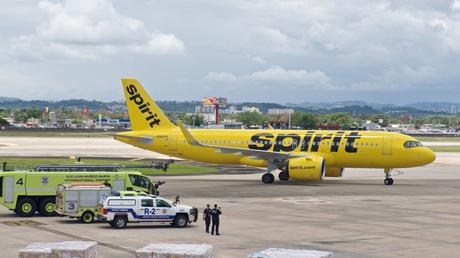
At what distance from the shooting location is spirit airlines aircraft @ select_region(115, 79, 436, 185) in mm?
62375

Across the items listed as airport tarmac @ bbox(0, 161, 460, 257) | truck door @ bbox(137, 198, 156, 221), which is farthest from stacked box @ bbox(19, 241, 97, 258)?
truck door @ bbox(137, 198, 156, 221)

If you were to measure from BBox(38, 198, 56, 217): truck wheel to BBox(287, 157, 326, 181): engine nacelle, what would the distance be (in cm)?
2400

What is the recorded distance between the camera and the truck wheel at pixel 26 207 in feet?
134

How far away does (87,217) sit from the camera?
38.9 meters

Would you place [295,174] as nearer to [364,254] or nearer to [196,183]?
[196,183]

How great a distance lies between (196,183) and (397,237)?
27.3 metres

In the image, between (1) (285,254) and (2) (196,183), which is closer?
(1) (285,254)

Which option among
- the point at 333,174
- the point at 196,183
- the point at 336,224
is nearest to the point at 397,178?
the point at 333,174

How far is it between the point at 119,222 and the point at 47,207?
21.9 feet

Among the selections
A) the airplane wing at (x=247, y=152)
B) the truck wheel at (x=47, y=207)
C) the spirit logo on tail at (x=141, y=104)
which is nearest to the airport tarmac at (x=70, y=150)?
the spirit logo on tail at (x=141, y=104)

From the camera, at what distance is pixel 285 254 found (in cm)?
1783

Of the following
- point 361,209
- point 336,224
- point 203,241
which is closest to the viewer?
point 203,241

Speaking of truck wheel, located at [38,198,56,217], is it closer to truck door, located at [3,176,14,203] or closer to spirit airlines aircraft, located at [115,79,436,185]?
truck door, located at [3,176,14,203]

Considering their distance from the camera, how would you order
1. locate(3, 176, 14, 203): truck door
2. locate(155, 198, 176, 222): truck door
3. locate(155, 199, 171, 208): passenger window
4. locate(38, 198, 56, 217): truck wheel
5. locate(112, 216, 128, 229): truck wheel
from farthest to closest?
locate(38, 198, 56, 217): truck wheel
locate(3, 176, 14, 203): truck door
locate(155, 199, 171, 208): passenger window
locate(155, 198, 176, 222): truck door
locate(112, 216, 128, 229): truck wheel
